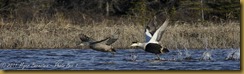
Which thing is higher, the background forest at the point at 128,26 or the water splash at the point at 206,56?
the background forest at the point at 128,26

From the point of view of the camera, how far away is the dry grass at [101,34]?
11.6 meters

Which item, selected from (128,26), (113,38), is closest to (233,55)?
(113,38)

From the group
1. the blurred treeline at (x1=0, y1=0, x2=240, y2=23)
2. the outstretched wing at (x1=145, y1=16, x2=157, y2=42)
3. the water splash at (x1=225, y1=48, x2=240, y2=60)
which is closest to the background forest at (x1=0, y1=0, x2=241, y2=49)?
the blurred treeline at (x1=0, y1=0, x2=240, y2=23)

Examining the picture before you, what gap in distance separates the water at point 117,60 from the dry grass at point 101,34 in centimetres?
30

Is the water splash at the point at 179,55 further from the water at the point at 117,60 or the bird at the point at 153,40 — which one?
the bird at the point at 153,40

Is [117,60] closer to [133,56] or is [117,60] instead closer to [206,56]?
[133,56]

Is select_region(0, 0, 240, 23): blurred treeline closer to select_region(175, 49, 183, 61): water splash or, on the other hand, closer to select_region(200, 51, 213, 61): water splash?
select_region(200, 51, 213, 61): water splash

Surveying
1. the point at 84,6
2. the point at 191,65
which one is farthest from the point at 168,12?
the point at 191,65

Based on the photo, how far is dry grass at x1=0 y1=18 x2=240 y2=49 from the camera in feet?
38.2

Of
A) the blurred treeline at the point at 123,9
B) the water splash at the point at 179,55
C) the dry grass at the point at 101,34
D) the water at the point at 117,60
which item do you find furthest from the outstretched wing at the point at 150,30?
the blurred treeline at the point at 123,9

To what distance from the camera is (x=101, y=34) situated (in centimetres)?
1227

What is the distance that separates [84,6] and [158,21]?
7265mm

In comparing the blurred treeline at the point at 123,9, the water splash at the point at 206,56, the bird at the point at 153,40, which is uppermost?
the blurred treeline at the point at 123,9

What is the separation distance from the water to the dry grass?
305 mm
